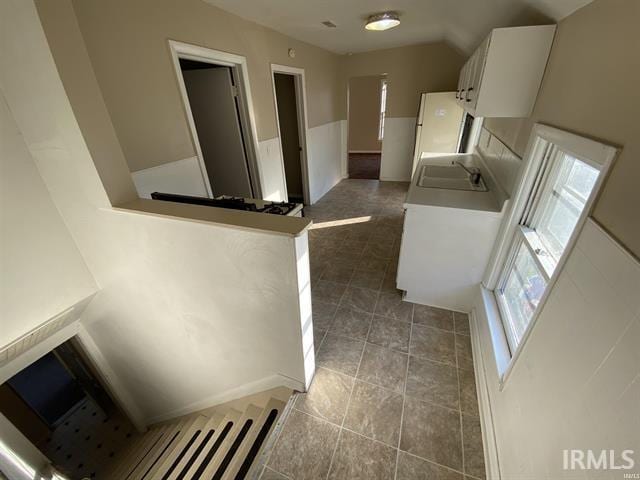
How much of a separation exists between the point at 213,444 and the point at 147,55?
2.72m

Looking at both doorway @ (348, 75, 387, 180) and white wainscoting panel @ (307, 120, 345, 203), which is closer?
white wainscoting panel @ (307, 120, 345, 203)

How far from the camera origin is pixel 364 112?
7.27 m

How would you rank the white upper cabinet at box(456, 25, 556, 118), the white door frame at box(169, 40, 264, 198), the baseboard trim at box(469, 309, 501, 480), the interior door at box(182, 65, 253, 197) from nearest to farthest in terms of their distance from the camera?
the baseboard trim at box(469, 309, 501, 480) → the white upper cabinet at box(456, 25, 556, 118) → the white door frame at box(169, 40, 264, 198) → the interior door at box(182, 65, 253, 197)

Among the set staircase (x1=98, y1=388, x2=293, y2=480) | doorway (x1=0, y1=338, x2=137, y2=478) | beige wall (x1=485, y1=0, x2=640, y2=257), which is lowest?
doorway (x1=0, y1=338, x2=137, y2=478)

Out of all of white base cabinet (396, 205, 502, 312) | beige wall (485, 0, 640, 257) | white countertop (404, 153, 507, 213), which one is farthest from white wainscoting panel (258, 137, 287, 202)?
beige wall (485, 0, 640, 257)

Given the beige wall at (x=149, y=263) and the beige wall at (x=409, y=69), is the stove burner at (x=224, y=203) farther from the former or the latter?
the beige wall at (x=409, y=69)

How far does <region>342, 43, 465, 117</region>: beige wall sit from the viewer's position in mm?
4266

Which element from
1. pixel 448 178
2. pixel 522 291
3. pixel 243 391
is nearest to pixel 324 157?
pixel 448 178

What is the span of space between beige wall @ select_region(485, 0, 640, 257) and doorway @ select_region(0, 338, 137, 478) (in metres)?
3.30

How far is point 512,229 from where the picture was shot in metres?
1.69

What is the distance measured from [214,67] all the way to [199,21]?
2.12 feet

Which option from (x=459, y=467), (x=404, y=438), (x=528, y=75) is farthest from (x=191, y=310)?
(x=528, y=75)

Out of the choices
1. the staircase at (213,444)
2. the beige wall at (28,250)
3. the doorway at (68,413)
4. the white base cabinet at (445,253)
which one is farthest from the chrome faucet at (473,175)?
the doorway at (68,413)

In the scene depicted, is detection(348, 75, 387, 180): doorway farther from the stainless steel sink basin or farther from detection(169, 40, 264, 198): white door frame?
detection(169, 40, 264, 198): white door frame
